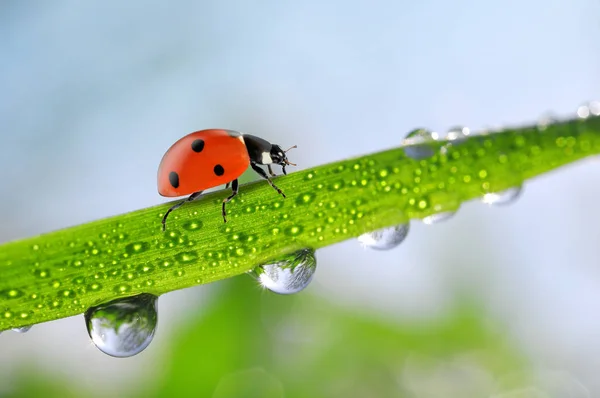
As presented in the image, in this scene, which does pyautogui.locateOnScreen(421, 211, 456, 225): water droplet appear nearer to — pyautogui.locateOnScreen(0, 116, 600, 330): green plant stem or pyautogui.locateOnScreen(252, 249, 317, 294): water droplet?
pyautogui.locateOnScreen(0, 116, 600, 330): green plant stem

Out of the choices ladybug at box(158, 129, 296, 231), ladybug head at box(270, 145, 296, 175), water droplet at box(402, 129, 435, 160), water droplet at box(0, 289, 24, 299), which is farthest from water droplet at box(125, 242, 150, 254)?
ladybug head at box(270, 145, 296, 175)

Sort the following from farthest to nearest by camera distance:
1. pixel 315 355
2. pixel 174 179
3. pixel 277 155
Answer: pixel 315 355 < pixel 277 155 < pixel 174 179

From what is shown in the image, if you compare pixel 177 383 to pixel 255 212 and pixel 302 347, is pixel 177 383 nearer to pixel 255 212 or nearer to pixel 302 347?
pixel 302 347

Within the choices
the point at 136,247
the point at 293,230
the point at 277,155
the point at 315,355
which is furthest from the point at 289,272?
the point at 315,355

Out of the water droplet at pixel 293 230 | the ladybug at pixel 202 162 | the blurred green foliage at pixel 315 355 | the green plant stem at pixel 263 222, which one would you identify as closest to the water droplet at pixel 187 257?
the green plant stem at pixel 263 222

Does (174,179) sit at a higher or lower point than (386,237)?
higher

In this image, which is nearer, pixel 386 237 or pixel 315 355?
pixel 386 237

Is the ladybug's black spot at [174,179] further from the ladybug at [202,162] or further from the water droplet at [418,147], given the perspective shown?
the water droplet at [418,147]

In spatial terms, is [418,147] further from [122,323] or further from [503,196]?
[122,323]
